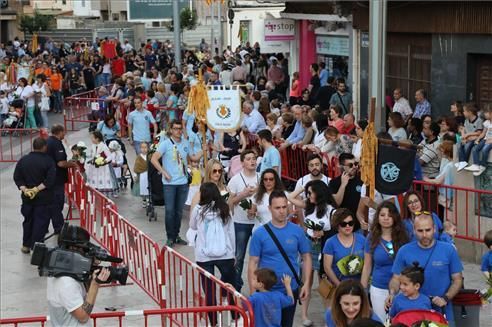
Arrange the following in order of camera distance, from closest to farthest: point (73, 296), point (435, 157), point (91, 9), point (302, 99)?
1. point (73, 296)
2. point (435, 157)
3. point (302, 99)
4. point (91, 9)

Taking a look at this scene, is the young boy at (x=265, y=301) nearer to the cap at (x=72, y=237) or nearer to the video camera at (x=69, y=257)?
the video camera at (x=69, y=257)

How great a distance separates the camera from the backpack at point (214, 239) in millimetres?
10906

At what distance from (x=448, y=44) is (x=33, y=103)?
41.1ft

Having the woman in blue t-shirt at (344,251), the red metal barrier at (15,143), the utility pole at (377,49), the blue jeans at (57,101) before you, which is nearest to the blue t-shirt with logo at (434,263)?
the woman in blue t-shirt at (344,251)

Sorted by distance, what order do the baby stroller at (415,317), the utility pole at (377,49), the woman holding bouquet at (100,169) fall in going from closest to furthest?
the baby stroller at (415,317) → the utility pole at (377,49) → the woman holding bouquet at (100,169)

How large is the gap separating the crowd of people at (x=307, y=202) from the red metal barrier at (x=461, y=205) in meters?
0.06

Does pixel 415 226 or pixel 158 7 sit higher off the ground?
pixel 158 7

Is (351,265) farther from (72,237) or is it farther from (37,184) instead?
(37,184)

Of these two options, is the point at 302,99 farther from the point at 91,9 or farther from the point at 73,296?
the point at 91,9

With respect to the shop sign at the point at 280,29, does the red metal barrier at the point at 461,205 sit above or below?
below

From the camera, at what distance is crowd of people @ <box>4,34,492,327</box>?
9188 millimetres

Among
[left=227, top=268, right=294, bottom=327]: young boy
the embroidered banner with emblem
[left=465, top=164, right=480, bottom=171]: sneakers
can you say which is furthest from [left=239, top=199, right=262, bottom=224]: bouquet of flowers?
[left=465, top=164, right=480, bottom=171]: sneakers

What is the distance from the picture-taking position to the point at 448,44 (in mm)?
20016

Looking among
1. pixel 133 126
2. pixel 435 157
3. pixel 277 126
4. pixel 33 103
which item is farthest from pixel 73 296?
pixel 33 103
